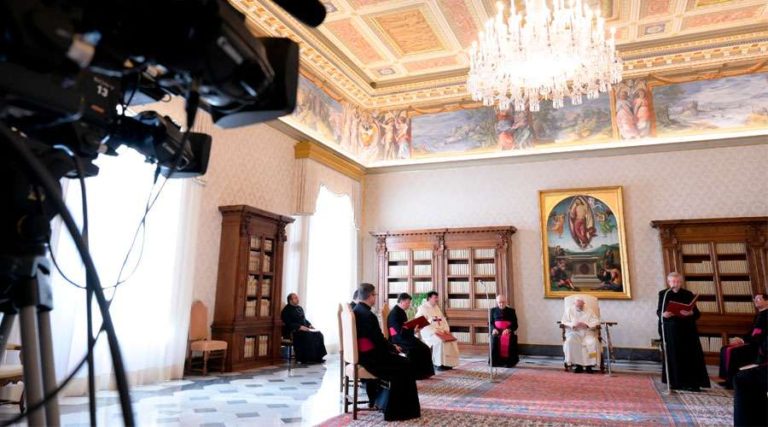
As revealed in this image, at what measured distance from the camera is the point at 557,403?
5273mm

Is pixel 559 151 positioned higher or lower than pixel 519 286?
higher

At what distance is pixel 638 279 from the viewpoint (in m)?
9.72

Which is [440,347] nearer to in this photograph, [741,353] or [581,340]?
[581,340]

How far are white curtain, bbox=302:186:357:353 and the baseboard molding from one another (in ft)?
13.2

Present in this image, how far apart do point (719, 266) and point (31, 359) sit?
1068 cm

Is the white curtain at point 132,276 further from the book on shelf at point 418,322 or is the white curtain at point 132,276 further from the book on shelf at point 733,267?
the book on shelf at point 733,267

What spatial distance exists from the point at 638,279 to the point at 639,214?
134 centimetres

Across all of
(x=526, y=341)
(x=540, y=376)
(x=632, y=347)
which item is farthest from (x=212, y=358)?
(x=632, y=347)

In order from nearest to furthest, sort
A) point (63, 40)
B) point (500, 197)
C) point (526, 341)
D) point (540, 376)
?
point (63, 40) < point (540, 376) < point (526, 341) < point (500, 197)

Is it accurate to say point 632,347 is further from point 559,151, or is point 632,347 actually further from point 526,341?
point 559,151

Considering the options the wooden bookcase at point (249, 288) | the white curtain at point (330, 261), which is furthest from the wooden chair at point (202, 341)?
the white curtain at point (330, 261)

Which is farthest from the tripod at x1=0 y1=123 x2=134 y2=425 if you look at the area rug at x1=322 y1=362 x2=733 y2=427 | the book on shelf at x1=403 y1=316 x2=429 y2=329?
the book on shelf at x1=403 y1=316 x2=429 y2=329

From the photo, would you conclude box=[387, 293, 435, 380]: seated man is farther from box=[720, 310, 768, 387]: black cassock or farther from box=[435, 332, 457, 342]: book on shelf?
box=[720, 310, 768, 387]: black cassock

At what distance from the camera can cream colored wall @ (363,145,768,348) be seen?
9516 millimetres
